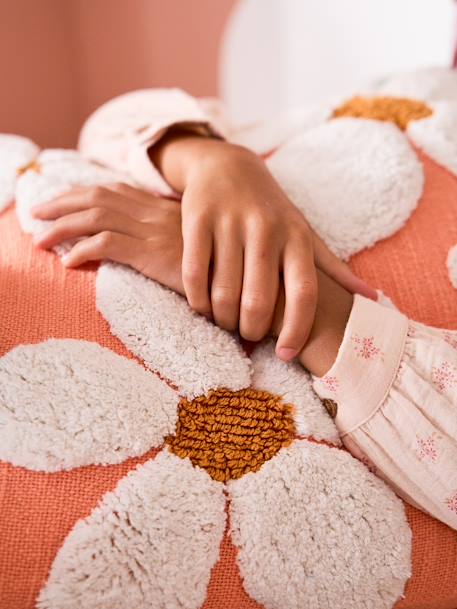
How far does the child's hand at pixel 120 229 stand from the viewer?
1.91ft

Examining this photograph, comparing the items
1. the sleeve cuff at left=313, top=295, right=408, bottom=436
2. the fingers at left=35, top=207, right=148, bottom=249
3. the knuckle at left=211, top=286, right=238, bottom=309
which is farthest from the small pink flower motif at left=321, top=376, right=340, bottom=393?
the fingers at left=35, top=207, right=148, bottom=249

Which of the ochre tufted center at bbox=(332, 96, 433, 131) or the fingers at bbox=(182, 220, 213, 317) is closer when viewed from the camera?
the fingers at bbox=(182, 220, 213, 317)

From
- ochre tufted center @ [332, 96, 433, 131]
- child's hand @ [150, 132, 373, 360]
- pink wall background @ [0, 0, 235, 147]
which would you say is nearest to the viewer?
child's hand @ [150, 132, 373, 360]

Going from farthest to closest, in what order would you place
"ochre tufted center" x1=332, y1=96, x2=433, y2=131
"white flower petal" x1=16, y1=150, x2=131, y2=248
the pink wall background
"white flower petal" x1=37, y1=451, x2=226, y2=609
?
the pink wall background < "ochre tufted center" x1=332, y1=96, x2=433, y2=131 < "white flower petal" x1=16, y1=150, x2=131, y2=248 < "white flower petal" x1=37, y1=451, x2=226, y2=609

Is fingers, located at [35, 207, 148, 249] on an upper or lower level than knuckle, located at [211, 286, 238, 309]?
upper

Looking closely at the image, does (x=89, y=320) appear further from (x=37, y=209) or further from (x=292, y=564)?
(x=292, y=564)

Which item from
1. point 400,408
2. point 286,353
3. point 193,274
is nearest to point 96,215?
point 193,274

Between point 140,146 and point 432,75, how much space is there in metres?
0.47

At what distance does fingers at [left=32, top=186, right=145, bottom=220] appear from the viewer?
0.62 meters

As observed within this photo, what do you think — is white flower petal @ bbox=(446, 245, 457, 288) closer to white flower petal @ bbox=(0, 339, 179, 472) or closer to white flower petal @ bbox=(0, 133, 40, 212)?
Result: white flower petal @ bbox=(0, 339, 179, 472)

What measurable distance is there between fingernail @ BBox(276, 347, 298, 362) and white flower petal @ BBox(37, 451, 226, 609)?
0.41ft

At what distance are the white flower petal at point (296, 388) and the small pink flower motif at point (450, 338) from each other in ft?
0.45

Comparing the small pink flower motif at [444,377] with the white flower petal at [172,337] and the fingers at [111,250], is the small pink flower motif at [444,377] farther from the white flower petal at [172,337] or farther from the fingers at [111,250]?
the fingers at [111,250]

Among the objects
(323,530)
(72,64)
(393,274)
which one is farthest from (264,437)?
(72,64)
